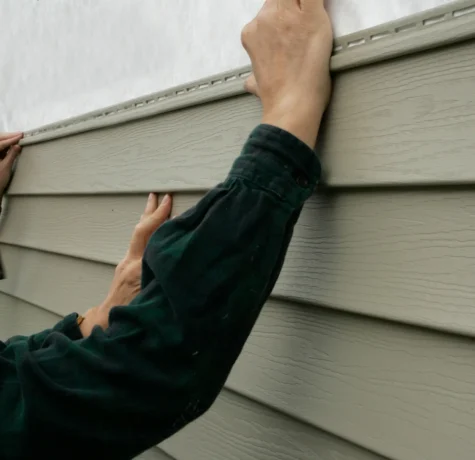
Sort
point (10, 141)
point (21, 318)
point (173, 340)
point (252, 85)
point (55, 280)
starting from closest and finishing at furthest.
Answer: point (173, 340), point (252, 85), point (55, 280), point (10, 141), point (21, 318)

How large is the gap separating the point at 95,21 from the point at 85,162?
1.21 ft

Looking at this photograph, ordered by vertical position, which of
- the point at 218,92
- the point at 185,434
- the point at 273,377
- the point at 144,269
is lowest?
the point at 185,434

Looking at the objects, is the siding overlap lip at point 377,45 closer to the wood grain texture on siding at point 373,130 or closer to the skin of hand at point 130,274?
the wood grain texture on siding at point 373,130

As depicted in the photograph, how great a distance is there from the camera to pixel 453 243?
743 millimetres

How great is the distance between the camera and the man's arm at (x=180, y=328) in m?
0.79

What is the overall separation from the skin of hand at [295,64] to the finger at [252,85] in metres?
0.05

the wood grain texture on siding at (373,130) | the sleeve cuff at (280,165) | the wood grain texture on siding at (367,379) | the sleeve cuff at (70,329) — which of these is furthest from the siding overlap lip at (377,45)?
the sleeve cuff at (70,329)

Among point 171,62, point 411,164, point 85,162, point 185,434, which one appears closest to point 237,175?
point 411,164

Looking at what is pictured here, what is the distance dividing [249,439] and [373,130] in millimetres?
630

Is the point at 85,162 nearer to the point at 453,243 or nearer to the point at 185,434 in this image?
the point at 185,434

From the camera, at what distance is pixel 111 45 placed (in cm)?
148

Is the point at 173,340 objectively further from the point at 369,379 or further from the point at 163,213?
the point at 163,213

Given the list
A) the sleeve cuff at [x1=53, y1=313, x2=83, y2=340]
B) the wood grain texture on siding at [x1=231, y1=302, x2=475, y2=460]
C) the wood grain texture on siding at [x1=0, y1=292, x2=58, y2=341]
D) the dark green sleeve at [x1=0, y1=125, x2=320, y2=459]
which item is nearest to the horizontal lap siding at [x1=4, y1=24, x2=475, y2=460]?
the wood grain texture on siding at [x1=231, y1=302, x2=475, y2=460]

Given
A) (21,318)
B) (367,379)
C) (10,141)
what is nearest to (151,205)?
(367,379)
